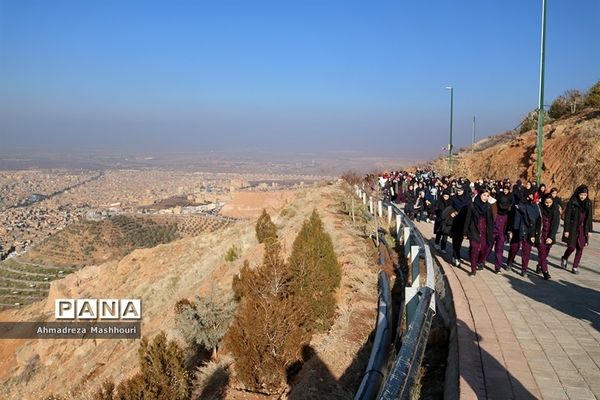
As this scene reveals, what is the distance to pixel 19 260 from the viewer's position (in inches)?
1767

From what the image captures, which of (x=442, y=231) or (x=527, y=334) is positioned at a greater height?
(x=442, y=231)

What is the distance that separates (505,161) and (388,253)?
76.9ft

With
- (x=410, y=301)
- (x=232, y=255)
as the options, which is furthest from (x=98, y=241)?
(x=410, y=301)

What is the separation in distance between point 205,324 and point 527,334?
591 centimetres

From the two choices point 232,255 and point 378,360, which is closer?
point 378,360

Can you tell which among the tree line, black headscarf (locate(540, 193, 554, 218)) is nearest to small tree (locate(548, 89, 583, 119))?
the tree line

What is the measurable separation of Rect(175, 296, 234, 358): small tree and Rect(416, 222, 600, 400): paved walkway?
13.8 feet

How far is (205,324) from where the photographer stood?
30.8 feet

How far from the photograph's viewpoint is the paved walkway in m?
4.07

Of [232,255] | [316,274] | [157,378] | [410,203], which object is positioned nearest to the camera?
[157,378]

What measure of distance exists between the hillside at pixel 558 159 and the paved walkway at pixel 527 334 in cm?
1226

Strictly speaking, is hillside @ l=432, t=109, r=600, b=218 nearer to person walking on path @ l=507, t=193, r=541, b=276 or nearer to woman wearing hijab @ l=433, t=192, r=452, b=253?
woman wearing hijab @ l=433, t=192, r=452, b=253

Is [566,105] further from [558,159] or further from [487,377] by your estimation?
[487,377]

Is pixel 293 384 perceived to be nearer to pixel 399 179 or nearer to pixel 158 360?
pixel 158 360
